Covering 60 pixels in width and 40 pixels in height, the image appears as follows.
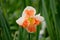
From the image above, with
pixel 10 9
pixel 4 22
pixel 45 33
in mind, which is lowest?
pixel 45 33

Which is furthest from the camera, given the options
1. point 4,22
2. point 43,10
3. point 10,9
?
point 10,9

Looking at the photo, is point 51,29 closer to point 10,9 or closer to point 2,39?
point 2,39

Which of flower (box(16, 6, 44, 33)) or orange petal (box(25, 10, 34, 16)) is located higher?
orange petal (box(25, 10, 34, 16))

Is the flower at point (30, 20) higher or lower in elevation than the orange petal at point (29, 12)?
lower

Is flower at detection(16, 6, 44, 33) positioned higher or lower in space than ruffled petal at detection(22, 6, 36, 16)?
lower

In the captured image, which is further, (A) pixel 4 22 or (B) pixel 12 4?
(B) pixel 12 4

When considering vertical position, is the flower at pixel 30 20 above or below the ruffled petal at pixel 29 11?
below

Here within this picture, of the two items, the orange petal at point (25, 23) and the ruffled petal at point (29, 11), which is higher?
the ruffled petal at point (29, 11)

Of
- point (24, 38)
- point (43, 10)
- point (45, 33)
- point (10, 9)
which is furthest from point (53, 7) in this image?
point (10, 9)
